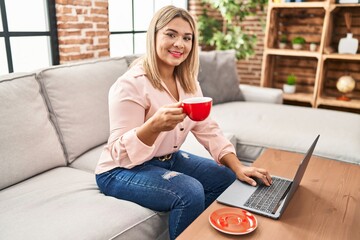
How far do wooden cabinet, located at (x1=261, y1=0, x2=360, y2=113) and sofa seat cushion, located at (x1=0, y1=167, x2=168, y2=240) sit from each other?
104 inches

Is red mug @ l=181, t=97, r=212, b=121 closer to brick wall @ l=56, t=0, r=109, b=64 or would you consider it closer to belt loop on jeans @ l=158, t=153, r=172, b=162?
belt loop on jeans @ l=158, t=153, r=172, b=162

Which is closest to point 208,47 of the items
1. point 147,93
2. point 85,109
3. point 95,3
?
point 95,3

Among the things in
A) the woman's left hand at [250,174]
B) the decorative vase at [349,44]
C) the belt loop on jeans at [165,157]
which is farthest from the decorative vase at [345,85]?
the belt loop on jeans at [165,157]

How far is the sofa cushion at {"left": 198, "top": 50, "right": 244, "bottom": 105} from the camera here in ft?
9.60

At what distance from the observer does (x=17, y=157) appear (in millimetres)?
1513

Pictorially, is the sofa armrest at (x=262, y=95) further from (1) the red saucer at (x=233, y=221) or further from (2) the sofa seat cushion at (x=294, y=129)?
(1) the red saucer at (x=233, y=221)

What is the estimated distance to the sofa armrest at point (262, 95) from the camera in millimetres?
3150

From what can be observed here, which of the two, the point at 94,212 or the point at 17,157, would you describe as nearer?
the point at 94,212

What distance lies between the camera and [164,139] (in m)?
1.51

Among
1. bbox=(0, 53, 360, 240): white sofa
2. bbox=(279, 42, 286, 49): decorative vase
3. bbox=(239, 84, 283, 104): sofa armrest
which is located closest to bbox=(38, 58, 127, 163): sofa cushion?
bbox=(0, 53, 360, 240): white sofa

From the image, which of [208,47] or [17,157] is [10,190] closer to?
[17,157]

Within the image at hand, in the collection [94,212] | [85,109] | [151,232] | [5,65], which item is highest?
[5,65]

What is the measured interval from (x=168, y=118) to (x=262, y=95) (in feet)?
7.05

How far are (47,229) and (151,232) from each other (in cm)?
38
